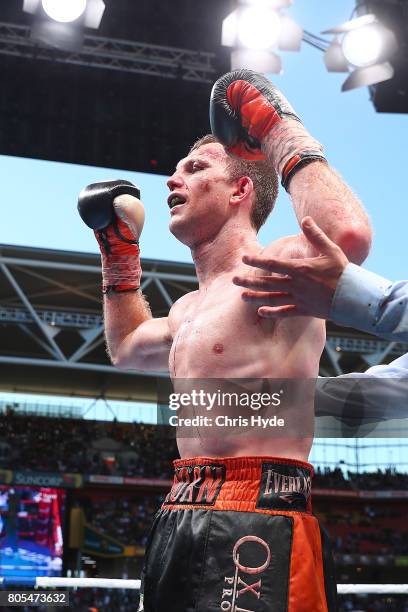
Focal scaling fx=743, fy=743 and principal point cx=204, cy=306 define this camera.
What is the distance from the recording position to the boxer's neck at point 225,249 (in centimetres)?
180

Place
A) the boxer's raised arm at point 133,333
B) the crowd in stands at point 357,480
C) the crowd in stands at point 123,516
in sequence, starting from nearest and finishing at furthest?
the boxer's raised arm at point 133,333 → the crowd in stands at point 123,516 → the crowd in stands at point 357,480

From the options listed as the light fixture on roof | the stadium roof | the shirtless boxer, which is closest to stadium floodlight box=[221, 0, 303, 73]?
the light fixture on roof

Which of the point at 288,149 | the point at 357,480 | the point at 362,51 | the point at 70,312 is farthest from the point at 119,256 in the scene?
the point at 357,480

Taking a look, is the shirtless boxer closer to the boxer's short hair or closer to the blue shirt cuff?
the boxer's short hair

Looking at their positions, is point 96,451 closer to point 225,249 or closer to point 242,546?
point 225,249

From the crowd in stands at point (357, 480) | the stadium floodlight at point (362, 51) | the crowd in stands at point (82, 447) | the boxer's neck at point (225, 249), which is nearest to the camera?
the boxer's neck at point (225, 249)

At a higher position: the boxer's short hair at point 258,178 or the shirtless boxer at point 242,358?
the boxer's short hair at point 258,178

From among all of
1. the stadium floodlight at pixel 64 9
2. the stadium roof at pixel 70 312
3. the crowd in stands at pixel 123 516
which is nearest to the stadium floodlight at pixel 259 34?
the stadium floodlight at pixel 64 9

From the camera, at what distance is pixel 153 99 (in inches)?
270

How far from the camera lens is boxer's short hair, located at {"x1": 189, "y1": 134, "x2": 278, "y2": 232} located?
186cm

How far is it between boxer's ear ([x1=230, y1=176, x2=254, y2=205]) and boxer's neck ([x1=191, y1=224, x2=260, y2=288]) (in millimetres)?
67

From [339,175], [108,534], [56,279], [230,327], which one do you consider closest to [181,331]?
[230,327]

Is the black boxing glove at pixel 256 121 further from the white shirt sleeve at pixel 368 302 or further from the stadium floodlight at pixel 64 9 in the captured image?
the stadium floodlight at pixel 64 9

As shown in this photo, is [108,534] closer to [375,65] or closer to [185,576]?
[375,65]
